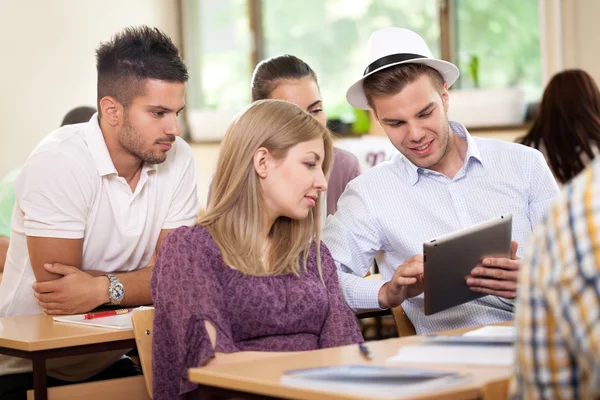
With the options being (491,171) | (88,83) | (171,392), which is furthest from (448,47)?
(171,392)

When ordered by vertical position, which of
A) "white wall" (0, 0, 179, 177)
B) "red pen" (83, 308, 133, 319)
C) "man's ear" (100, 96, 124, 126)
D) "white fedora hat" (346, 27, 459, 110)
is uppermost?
"white wall" (0, 0, 179, 177)

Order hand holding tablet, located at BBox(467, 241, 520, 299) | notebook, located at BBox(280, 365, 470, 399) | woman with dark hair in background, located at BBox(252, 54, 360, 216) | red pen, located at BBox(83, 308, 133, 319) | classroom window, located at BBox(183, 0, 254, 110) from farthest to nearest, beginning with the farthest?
1. classroom window, located at BBox(183, 0, 254, 110)
2. woman with dark hair in background, located at BBox(252, 54, 360, 216)
3. red pen, located at BBox(83, 308, 133, 319)
4. hand holding tablet, located at BBox(467, 241, 520, 299)
5. notebook, located at BBox(280, 365, 470, 399)

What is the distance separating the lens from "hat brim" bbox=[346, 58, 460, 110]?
2.64m

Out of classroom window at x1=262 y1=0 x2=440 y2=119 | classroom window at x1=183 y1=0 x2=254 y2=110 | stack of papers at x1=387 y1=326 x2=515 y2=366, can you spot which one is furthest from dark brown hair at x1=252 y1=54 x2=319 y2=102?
classroom window at x1=183 y1=0 x2=254 y2=110

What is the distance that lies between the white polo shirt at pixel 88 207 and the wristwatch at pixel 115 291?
0.19 metres

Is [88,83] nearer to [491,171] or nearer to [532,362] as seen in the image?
[491,171]

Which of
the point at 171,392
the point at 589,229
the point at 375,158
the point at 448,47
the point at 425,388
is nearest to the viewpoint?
the point at 589,229

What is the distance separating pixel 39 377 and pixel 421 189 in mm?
1253

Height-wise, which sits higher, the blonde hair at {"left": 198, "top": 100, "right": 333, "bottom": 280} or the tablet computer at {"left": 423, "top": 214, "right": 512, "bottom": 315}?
the blonde hair at {"left": 198, "top": 100, "right": 333, "bottom": 280}

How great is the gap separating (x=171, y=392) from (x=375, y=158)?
8.73 ft

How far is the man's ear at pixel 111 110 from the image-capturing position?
114 inches

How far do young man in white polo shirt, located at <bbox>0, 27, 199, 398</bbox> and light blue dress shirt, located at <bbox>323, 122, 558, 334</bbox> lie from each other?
0.64 metres

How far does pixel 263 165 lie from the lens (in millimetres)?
2268

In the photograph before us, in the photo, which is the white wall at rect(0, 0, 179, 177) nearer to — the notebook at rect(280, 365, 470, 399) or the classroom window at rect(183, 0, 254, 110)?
the classroom window at rect(183, 0, 254, 110)
